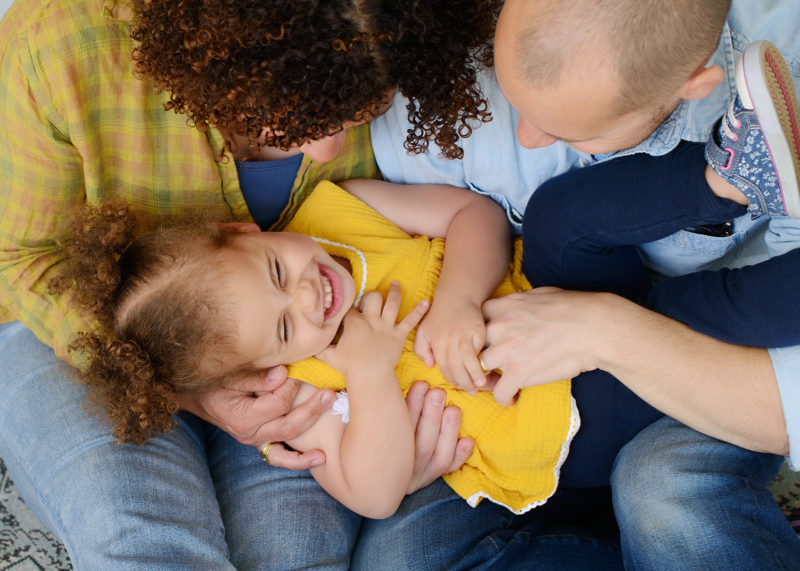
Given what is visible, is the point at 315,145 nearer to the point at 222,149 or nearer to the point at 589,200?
the point at 222,149

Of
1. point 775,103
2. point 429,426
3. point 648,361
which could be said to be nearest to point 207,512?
point 429,426

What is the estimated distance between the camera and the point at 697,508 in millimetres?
1167

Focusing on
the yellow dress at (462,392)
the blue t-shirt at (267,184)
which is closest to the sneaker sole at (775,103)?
the yellow dress at (462,392)

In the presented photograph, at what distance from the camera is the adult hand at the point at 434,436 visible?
4.59 ft

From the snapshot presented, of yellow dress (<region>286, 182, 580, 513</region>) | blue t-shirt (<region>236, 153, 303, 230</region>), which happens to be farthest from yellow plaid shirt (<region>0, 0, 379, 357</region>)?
yellow dress (<region>286, 182, 580, 513</region>)

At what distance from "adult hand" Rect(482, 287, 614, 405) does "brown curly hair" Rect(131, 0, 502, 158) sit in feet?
1.40

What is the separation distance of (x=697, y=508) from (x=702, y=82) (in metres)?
0.69

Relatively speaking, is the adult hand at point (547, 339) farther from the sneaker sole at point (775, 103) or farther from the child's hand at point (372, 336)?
the sneaker sole at point (775, 103)

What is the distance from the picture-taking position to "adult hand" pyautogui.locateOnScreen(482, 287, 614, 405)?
1.24 metres

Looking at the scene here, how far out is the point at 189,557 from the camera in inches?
49.5

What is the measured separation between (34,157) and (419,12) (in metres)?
0.78

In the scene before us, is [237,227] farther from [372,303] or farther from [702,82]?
[702,82]

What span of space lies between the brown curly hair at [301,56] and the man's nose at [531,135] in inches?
5.3

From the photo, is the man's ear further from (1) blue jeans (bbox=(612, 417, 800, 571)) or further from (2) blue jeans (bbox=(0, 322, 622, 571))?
(2) blue jeans (bbox=(0, 322, 622, 571))
